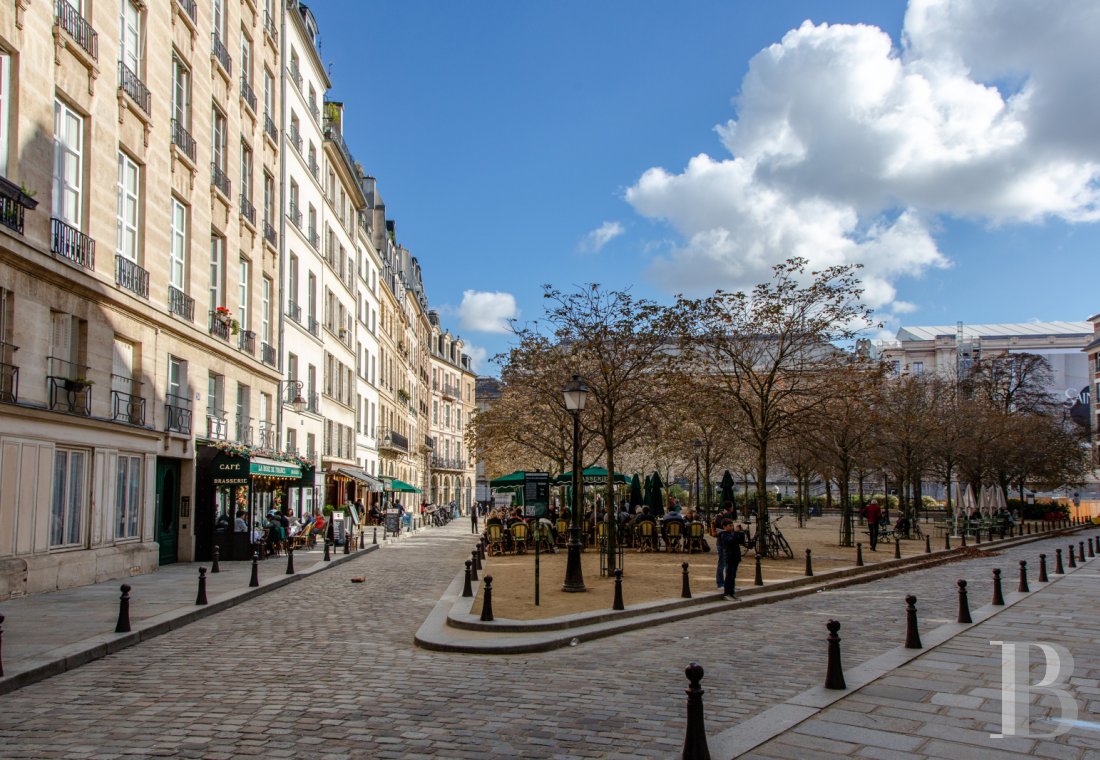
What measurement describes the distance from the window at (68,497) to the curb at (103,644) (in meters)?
3.46

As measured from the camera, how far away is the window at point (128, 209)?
19.0m

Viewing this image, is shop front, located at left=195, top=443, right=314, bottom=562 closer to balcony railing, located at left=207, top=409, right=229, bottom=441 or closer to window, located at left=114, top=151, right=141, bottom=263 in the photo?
balcony railing, located at left=207, top=409, right=229, bottom=441

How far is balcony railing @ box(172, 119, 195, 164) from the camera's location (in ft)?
71.3

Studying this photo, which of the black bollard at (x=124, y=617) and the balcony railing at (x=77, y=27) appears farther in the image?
the balcony railing at (x=77, y=27)

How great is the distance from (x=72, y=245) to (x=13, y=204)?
1.95 meters

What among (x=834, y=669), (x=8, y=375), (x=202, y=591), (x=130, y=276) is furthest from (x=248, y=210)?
(x=834, y=669)

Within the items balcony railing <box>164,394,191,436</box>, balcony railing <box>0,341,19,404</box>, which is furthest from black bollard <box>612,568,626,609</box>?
balcony railing <box>164,394,191,436</box>

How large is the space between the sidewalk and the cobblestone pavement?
24 centimetres

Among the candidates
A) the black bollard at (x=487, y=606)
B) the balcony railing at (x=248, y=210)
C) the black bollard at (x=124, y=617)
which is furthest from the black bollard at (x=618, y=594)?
the balcony railing at (x=248, y=210)

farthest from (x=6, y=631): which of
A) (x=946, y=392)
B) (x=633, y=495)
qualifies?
(x=946, y=392)

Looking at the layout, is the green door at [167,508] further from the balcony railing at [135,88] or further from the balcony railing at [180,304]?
the balcony railing at [135,88]

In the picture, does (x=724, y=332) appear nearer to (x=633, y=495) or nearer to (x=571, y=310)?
(x=571, y=310)

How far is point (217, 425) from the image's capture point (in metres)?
24.5

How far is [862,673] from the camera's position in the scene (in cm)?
898
